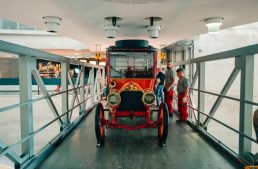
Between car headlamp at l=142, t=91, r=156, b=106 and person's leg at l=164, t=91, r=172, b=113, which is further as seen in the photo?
person's leg at l=164, t=91, r=172, b=113

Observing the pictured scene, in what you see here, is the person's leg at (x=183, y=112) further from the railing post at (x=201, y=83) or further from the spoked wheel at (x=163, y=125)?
the spoked wheel at (x=163, y=125)

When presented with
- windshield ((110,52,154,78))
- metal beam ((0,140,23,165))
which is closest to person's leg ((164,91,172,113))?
windshield ((110,52,154,78))

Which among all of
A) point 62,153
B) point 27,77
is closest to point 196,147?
point 62,153

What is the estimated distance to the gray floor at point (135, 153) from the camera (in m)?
3.31

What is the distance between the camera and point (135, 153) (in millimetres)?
3812

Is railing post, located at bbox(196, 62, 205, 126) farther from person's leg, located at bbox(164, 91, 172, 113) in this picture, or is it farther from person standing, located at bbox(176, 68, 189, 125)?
person's leg, located at bbox(164, 91, 172, 113)

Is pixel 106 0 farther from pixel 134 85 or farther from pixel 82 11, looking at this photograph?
pixel 134 85

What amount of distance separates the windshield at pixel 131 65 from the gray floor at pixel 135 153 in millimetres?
1505

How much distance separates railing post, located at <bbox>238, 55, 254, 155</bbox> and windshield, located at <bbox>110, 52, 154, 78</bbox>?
272cm

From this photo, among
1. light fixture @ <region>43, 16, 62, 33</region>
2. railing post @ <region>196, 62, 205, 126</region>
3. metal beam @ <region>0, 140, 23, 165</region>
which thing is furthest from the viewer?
light fixture @ <region>43, 16, 62, 33</region>

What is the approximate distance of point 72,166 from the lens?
10.7ft

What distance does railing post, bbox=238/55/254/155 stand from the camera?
10.3ft

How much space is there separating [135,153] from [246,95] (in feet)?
6.22

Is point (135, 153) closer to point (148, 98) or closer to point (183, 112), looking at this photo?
point (148, 98)
